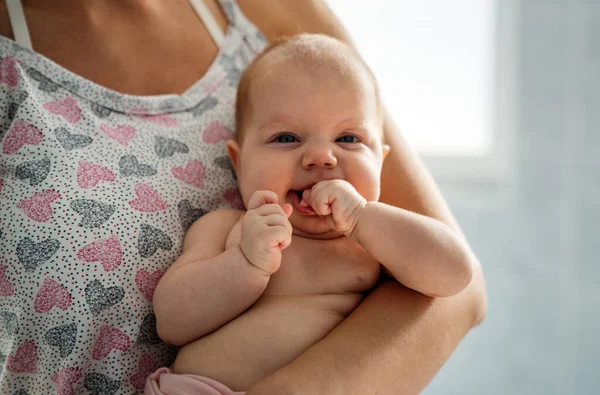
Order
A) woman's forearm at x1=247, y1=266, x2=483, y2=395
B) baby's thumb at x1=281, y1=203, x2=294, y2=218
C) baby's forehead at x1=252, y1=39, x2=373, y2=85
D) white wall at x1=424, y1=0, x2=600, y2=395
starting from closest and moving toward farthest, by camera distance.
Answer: woman's forearm at x1=247, y1=266, x2=483, y2=395 < baby's thumb at x1=281, y1=203, x2=294, y2=218 < baby's forehead at x1=252, y1=39, x2=373, y2=85 < white wall at x1=424, y1=0, x2=600, y2=395

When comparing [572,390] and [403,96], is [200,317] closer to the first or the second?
[572,390]

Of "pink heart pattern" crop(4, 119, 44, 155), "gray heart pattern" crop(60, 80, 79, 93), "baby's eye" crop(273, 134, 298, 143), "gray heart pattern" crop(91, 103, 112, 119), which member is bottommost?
"baby's eye" crop(273, 134, 298, 143)

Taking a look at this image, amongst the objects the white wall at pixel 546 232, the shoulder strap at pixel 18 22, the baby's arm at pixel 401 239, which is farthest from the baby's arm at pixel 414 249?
the white wall at pixel 546 232

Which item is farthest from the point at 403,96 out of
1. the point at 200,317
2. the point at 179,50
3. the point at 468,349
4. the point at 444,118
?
the point at 200,317

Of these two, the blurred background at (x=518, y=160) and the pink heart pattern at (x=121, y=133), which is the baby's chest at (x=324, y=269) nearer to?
the pink heart pattern at (x=121, y=133)

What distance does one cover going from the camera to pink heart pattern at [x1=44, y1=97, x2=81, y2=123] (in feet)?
3.45

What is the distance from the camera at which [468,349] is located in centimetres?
246

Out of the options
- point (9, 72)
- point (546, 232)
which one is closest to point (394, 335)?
point (9, 72)

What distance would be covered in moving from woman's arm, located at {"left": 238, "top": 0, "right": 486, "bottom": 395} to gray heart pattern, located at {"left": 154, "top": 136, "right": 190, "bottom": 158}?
0.39 meters

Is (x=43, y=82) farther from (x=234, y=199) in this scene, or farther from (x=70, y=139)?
(x=234, y=199)

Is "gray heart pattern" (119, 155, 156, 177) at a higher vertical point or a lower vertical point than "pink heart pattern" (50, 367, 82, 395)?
higher

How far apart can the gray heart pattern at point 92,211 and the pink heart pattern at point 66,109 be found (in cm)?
17

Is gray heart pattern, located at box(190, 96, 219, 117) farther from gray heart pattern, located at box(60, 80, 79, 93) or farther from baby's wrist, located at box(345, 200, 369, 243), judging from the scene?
baby's wrist, located at box(345, 200, 369, 243)

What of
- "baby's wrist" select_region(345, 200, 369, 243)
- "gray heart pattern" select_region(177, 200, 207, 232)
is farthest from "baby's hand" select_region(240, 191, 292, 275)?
"gray heart pattern" select_region(177, 200, 207, 232)
